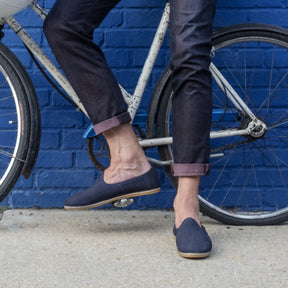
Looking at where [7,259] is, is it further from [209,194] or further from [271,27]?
[271,27]

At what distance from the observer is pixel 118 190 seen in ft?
6.32

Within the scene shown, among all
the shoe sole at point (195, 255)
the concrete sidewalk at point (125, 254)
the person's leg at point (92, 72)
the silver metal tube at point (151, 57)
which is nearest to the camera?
the concrete sidewalk at point (125, 254)

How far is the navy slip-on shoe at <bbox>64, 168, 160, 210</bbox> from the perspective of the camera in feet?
6.32

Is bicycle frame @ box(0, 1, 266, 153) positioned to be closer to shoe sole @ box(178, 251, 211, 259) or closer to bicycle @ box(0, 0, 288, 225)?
bicycle @ box(0, 0, 288, 225)

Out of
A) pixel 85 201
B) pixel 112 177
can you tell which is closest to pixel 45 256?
pixel 85 201

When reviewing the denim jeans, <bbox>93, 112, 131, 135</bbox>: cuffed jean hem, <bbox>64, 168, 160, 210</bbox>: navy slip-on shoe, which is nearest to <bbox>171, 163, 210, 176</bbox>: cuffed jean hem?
the denim jeans

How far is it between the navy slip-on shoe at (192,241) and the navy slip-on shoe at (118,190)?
0.69 ft

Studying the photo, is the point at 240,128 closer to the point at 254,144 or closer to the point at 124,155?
the point at 254,144

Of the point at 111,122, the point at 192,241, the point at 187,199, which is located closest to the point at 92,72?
the point at 111,122

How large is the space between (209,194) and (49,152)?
81cm

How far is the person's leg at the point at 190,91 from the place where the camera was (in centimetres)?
175

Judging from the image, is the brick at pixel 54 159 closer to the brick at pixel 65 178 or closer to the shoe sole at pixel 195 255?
the brick at pixel 65 178

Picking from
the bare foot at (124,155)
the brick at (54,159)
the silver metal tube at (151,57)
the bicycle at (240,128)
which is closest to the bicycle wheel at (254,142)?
the bicycle at (240,128)

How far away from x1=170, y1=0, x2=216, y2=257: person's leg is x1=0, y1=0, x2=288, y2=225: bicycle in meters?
0.28
